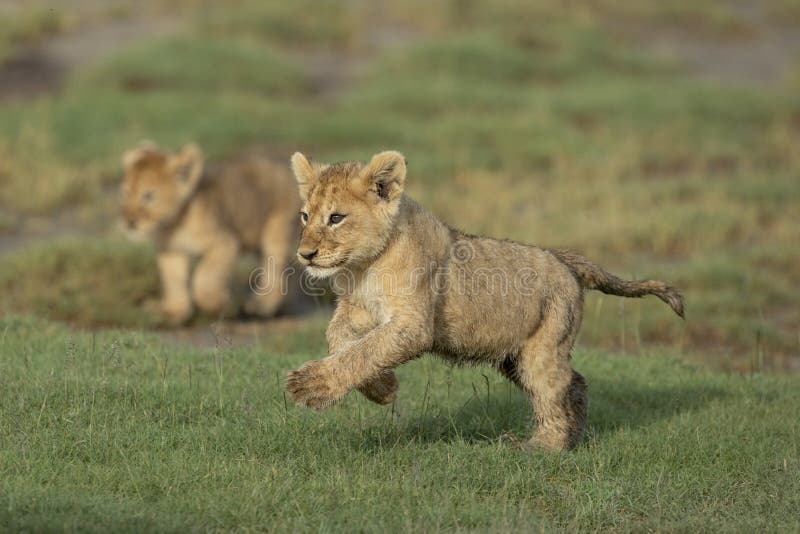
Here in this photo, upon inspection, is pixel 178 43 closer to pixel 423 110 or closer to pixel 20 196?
pixel 423 110

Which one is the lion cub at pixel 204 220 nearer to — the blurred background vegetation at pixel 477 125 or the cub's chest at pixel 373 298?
the blurred background vegetation at pixel 477 125

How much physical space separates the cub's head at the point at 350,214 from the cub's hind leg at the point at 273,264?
19.5 ft

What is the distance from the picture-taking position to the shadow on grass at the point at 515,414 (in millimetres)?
6777

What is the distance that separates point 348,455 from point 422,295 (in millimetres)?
942

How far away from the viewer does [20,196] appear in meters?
14.3

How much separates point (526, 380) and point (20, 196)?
9412mm

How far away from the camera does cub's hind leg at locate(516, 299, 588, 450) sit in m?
6.63

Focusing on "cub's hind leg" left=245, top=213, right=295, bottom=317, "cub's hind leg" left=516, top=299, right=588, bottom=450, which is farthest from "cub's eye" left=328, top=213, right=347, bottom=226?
"cub's hind leg" left=245, top=213, right=295, bottom=317

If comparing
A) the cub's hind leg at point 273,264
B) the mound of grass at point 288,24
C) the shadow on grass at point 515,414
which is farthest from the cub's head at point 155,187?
the mound of grass at point 288,24

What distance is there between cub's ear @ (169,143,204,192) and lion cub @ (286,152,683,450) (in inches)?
215

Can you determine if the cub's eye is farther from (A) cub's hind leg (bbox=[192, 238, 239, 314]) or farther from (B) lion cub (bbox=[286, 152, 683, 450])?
(A) cub's hind leg (bbox=[192, 238, 239, 314])

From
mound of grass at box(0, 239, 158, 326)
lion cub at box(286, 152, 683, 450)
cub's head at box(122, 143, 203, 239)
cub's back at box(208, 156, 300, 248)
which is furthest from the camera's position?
cub's back at box(208, 156, 300, 248)

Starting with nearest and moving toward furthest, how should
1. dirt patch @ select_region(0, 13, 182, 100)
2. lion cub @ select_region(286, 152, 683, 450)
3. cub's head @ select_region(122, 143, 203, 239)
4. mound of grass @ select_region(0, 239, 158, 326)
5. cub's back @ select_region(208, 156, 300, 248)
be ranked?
lion cub @ select_region(286, 152, 683, 450) < mound of grass @ select_region(0, 239, 158, 326) < cub's head @ select_region(122, 143, 203, 239) < cub's back @ select_region(208, 156, 300, 248) < dirt patch @ select_region(0, 13, 182, 100)

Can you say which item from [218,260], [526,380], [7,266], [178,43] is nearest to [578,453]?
[526,380]
